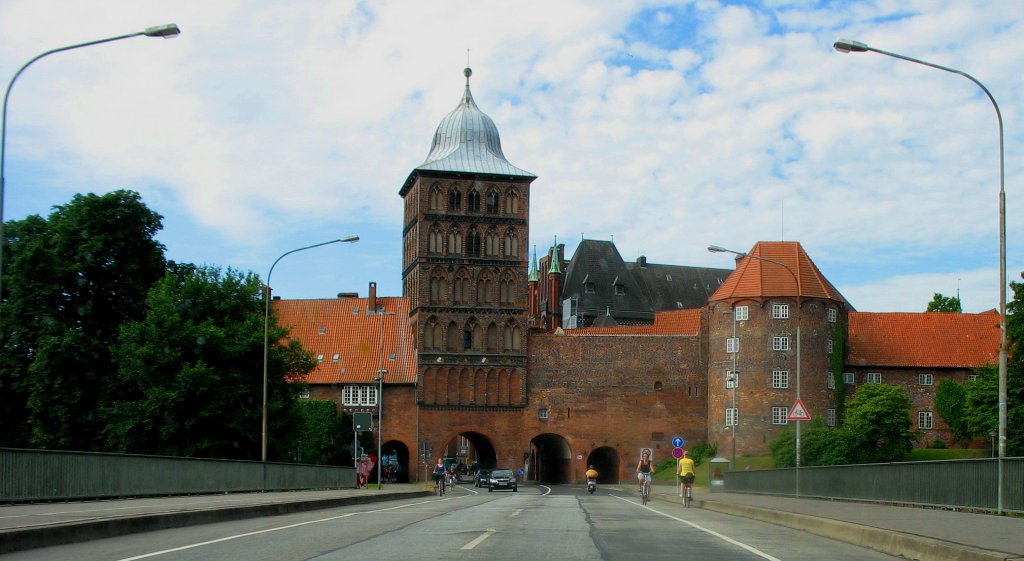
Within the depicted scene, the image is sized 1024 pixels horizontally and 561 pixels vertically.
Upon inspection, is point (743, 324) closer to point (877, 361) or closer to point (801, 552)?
point (877, 361)

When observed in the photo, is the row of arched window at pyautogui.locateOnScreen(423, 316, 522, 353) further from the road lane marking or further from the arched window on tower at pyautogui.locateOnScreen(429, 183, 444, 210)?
the road lane marking

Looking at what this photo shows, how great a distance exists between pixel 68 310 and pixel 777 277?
50225mm

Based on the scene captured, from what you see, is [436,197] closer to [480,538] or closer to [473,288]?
[473,288]

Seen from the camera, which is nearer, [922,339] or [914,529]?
[914,529]

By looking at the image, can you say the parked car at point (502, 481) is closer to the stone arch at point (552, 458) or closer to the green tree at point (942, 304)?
the stone arch at point (552, 458)

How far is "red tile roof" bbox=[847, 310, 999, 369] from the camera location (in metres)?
92.6

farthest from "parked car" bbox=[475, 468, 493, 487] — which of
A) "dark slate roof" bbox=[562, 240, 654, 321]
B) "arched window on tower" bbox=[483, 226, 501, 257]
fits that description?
"dark slate roof" bbox=[562, 240, 654, 321]

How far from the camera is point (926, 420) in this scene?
91.6 m

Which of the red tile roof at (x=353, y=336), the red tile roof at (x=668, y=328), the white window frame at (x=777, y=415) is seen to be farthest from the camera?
the red tile roof at (x=668, y=328)

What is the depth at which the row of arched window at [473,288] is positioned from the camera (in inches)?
3472

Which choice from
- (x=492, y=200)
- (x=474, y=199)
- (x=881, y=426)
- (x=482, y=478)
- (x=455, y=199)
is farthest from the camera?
(x=492, y=200)

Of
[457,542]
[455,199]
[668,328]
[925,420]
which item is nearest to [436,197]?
[455,199]

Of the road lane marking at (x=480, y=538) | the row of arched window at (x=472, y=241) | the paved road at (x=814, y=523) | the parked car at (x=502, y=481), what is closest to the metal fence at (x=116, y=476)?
the paved road at (x=814, y=523)

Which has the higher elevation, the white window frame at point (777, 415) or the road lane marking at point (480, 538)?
the road lane marking at point (480, 538)
